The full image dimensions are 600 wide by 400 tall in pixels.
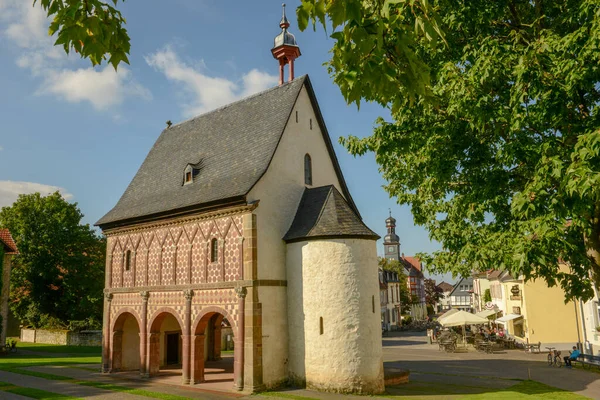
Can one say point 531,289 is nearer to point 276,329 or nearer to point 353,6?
point 276,329

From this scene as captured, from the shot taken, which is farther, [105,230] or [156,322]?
[105,230]

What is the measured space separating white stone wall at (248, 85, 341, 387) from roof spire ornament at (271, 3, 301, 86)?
332 centimetres

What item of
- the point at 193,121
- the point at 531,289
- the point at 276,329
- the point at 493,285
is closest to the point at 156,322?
the point at 276,329

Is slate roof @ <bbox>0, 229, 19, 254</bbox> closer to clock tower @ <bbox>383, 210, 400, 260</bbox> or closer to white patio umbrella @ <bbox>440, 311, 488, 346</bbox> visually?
white patio umbrella @ <bbox>440, 311, 488, 346</bbox>

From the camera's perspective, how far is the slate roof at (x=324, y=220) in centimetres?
1922

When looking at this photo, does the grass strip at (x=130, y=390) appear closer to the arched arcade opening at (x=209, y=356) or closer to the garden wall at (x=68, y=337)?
the arched arcade opening at (x=209, y=356)

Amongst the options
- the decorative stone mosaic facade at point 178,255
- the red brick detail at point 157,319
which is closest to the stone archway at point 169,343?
the red brick detail at point 157,319

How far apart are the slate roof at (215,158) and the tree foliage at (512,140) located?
7.45 meters

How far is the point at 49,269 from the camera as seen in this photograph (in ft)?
142

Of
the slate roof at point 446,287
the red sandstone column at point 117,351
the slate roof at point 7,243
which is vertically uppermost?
the slate roof at point 7,243

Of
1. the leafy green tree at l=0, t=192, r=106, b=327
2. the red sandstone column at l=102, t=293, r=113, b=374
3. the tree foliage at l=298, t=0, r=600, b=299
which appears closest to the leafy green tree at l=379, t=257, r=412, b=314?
the leafy green tree at l=0, t=192, r=106, b=327

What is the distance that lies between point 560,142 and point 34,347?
41018mm

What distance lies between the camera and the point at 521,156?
405 inches

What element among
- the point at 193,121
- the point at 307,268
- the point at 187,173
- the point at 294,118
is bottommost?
the point at 307,268
